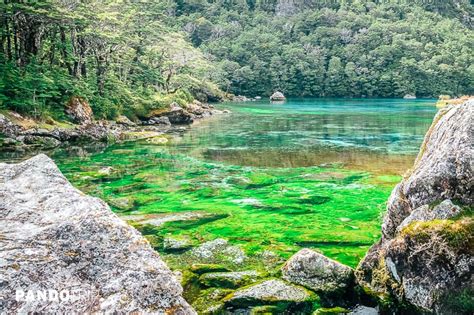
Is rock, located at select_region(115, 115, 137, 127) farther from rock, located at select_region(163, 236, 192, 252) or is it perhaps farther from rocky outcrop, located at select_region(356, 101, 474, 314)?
rocky outcrop, located at select_region(356, 101, 474, 314)

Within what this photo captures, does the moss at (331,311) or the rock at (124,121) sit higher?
the rock at (124,121)

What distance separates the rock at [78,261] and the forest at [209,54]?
26905mm

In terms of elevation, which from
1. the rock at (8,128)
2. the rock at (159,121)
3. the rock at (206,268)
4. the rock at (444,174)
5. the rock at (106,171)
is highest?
the rock at (444,174)

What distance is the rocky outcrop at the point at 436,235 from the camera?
22.6 ft

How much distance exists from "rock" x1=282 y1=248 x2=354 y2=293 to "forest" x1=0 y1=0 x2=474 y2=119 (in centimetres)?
2695

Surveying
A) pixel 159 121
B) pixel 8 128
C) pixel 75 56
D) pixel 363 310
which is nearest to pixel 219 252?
pixel 363 310

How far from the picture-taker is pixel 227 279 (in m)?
9.19

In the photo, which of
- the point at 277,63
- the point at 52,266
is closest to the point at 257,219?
the point at 52,266

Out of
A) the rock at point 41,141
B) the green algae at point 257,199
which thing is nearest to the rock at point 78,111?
the rock at point 41,141

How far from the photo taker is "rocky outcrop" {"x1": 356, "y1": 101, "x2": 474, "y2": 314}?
688cm

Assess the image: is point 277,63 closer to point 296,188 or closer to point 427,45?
point 427,45

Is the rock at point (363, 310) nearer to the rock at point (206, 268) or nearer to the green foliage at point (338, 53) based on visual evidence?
the rock at point (206, 268)

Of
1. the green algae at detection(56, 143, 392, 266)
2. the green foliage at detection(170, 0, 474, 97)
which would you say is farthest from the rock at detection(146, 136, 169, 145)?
the green foliage at detection(170, 0, 474, 97)

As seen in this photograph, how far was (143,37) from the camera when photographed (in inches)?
2259
